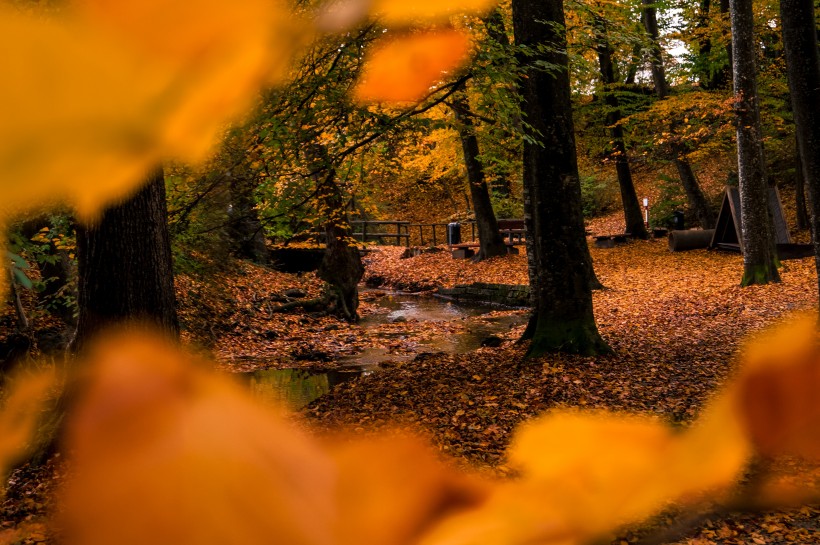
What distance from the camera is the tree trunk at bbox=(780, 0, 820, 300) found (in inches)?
271

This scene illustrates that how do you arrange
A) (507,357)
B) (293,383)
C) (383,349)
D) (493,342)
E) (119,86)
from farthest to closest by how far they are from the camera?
1. (383,349)
2. (493,342)
3. (293,383)
4. (507,357)
5. (119,86)

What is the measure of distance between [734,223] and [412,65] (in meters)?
10.8

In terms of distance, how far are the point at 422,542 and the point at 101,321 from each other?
315 cm

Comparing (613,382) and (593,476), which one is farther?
(613,382)

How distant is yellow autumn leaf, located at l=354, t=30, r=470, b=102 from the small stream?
3841 mm

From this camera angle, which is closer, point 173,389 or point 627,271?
point 173,389

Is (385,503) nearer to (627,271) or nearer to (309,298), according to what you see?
(309,298)

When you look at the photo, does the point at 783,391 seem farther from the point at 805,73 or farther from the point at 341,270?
the point at 341,270

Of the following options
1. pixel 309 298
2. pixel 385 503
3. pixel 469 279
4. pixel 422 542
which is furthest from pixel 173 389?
Result: pixel 469 279

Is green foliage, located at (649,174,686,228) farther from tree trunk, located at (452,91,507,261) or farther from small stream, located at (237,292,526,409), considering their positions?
small stream, located at (237,292,526,409)

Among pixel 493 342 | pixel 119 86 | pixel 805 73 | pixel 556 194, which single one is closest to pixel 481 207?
pixel 493 342

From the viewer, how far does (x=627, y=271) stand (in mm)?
16422

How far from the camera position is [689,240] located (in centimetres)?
1794

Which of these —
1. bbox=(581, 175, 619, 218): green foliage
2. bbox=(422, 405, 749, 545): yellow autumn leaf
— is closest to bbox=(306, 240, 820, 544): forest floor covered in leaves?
bbox=(422, 405, 749, 545): yellow autumn leaf
